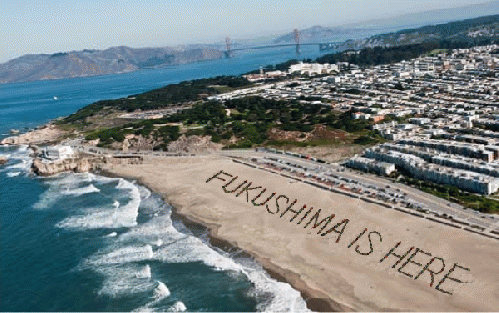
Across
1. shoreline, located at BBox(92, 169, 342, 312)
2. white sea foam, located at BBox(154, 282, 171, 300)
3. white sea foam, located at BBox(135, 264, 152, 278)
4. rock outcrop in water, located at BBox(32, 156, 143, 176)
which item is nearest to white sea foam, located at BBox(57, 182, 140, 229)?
shoreline, located at BBox(92, 169, 342, 312)

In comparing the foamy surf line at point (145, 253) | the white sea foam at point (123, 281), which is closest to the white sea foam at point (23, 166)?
the foamy surf line at point (145, 253)

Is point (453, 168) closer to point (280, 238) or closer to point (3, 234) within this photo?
point (280, 238)

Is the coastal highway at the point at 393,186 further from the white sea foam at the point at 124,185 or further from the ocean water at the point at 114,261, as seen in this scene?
the ocean water at the point at 114,261

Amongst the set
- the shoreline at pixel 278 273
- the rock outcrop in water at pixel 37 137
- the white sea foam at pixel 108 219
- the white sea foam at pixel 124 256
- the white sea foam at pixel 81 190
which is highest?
the rock outcrop in water at pixel 37 137

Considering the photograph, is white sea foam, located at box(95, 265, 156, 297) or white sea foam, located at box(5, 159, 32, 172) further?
white sea foam, located at box(5, 159, 32, 172)

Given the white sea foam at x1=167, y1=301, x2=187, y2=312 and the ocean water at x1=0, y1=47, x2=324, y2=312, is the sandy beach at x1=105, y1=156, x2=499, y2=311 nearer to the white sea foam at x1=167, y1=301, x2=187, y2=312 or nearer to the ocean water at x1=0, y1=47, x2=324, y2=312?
the ocean water at x1=0, y1=47, x2=324, y2=312
